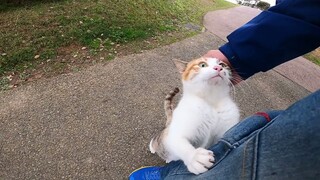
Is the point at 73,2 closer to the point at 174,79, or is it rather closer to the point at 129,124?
the point at 174,79

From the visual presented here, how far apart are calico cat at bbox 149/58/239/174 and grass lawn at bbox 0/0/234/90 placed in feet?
8.53

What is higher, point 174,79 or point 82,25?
point 82,25

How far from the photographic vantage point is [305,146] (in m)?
0.92

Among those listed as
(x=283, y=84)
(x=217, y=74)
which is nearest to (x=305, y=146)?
(x=217, y=74)

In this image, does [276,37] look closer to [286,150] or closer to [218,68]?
[218,68]

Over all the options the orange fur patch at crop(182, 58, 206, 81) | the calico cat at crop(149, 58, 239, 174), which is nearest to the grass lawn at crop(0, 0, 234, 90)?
the orange fur patch at crop(182, 58, 206, 81)

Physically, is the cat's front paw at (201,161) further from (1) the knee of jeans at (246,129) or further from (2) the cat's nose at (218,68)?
(2) the cat's nose at (218,68)

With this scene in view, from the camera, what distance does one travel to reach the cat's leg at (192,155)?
1.52 m

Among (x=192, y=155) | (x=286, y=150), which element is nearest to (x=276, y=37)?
(x=192, y=155)

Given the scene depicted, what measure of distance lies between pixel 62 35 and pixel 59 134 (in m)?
2.17

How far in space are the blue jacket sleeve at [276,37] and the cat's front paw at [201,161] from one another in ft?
3.20

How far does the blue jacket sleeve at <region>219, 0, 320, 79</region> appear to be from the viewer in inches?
75.2

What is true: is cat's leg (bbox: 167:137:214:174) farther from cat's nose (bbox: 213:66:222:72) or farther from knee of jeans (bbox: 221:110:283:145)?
cat's nose (bbox: 213:66:222:72)

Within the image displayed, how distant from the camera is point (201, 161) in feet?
5.06
